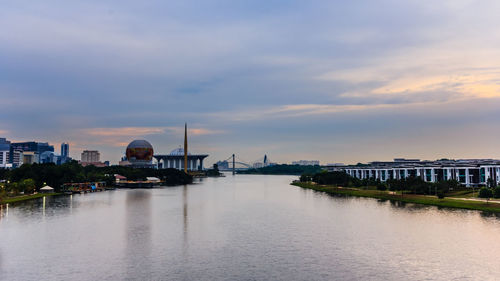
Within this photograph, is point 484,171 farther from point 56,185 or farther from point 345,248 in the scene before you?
point 56,185

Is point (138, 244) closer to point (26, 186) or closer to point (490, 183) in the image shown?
point (26, 186)

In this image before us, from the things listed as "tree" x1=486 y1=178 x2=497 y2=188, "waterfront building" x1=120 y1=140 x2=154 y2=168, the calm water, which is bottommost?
the calm water

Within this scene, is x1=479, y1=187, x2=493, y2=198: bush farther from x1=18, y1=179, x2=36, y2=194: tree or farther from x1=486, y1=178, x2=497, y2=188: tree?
x1=18, y1=179, x2=36, y2=194: tree

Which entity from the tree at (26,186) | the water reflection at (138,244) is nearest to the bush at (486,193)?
the water reflection at (138,244)

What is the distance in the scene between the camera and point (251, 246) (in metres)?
28.5

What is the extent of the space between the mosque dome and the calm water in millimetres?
127747

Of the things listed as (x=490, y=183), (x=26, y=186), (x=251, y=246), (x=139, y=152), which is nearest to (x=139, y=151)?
(x=139, y=152)

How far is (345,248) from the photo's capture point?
27938 millimetres

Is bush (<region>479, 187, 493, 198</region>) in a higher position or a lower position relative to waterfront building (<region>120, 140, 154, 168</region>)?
lower

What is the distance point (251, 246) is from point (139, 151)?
151588 millimetres

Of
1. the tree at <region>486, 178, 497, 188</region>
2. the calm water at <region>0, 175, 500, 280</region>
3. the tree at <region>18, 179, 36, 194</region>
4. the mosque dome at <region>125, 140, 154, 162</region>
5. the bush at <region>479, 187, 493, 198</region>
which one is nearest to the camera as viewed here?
the calm water at <region>0, 175, 500, 280</region>

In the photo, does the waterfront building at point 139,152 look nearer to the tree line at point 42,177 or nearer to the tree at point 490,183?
the tree line at point 42,177

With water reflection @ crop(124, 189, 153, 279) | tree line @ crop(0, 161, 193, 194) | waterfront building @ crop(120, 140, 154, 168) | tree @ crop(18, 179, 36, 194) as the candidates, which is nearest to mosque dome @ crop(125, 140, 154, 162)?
waterfront building @ crop(120, 140, 154, 168)

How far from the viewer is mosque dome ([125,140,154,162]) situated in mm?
172875
